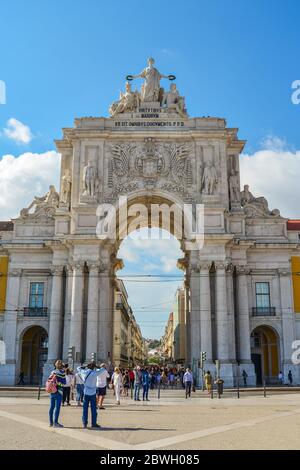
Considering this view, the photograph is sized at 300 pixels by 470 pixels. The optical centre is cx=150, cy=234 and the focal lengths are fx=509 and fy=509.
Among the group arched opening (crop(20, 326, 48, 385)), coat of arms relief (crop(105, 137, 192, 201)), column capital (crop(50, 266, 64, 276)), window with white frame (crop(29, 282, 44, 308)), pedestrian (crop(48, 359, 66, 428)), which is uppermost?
coat of arms relief (crop(105, 137, 192, 201))

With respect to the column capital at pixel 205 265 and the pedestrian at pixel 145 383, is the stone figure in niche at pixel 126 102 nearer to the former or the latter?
the column capital at pixel 205 265

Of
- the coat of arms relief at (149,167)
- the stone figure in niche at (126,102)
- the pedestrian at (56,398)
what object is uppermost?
the stone figure in niche at (126,102)

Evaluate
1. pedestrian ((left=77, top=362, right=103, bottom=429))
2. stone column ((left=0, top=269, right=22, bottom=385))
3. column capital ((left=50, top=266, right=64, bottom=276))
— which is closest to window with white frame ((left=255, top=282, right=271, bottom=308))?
column capital ((left=50, top=266, right=64, bottom=276))

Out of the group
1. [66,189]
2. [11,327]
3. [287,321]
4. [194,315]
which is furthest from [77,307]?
[287,321]

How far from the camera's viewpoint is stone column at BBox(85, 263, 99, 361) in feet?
126

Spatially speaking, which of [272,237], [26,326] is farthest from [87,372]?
[272,237]

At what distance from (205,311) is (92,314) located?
340 inches

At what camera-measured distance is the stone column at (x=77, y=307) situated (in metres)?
38.5

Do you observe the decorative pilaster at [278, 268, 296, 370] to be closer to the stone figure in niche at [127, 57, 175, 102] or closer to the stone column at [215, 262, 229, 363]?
the stone column at [215, 262, 229, 363]

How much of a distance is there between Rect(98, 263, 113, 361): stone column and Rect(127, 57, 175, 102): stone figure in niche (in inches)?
616

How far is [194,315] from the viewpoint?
4062cm

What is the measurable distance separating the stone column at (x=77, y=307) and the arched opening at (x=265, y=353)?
51.5ft

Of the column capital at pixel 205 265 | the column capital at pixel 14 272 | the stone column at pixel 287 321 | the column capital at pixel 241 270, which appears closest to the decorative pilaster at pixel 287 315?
the stone column at pixel 287 321

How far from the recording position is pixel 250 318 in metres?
41.7
